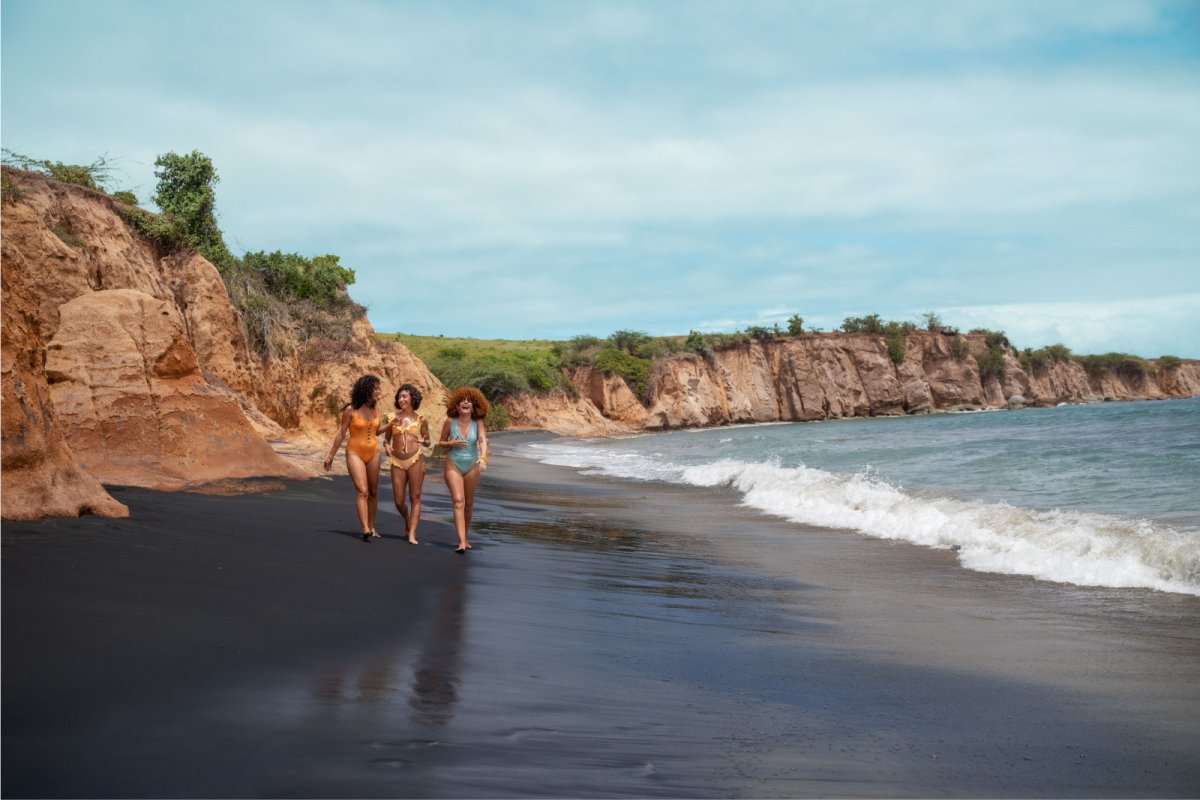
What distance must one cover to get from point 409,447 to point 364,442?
0.46 meters

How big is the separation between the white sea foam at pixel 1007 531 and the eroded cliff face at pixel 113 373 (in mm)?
8413

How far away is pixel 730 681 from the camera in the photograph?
493 cm

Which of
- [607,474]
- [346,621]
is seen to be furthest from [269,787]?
[607,474]

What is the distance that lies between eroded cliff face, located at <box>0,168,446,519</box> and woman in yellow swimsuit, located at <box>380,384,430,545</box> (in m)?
2.80

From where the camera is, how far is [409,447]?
9289 mm

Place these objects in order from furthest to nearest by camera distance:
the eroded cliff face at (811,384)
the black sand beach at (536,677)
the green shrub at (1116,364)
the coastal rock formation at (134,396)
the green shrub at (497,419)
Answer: the green shrub at (1116,364), the eroded cliff face at (811,384), the green shrub at (497,419), the coastal rock formation at (134,396), the black sand beach at (536,677)

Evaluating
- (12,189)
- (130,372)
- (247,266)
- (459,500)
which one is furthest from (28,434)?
(247,266)

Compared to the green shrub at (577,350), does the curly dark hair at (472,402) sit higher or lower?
lower

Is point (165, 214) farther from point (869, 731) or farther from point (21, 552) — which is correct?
point (869, 731)

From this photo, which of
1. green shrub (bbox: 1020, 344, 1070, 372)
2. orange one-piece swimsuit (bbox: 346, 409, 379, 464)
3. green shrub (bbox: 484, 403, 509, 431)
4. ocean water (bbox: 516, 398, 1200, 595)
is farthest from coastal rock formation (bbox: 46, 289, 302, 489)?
green shrub (bbox: 1020, 344, 1070, 372)

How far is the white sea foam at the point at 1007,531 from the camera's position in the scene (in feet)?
27.9

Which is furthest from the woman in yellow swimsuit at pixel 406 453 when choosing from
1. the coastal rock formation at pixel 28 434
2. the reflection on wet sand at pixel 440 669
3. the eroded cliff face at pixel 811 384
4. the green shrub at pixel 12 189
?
the eroded cliff face at pixel 811 384

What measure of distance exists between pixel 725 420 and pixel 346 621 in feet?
236

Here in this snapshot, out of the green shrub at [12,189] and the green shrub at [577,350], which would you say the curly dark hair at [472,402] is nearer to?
the green shrub at [12,189]
